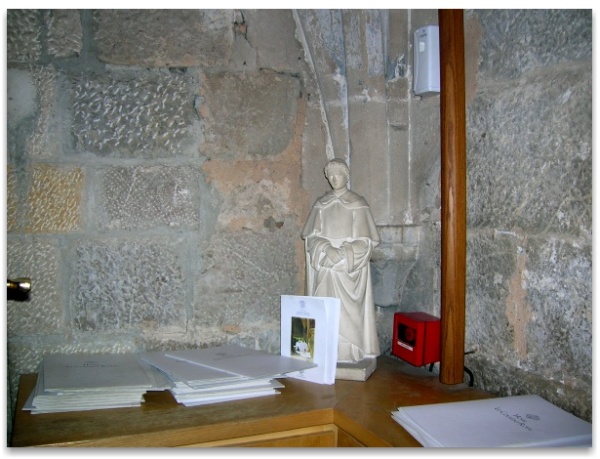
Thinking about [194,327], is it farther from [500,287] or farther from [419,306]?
[500,287]

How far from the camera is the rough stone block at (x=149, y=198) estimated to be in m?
1.98

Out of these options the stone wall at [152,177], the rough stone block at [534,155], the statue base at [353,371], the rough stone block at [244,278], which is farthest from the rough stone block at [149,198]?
the rough stone block at [534,155]

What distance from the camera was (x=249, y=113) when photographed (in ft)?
6.77

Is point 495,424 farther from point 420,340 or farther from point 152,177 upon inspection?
point 152,177

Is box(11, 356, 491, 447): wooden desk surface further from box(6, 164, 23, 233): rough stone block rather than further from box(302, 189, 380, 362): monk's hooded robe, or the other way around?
box(6, 164, 23, 233): rough stone block

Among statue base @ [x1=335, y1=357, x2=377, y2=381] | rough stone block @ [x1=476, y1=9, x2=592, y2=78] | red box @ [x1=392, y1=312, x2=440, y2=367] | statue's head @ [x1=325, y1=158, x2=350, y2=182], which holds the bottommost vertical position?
statue base @ [x1=335, y1=357, x2=377, y2=381]

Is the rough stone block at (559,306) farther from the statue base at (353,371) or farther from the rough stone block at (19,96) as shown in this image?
the rough stone block at (19,96)

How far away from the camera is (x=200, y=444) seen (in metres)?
1.51

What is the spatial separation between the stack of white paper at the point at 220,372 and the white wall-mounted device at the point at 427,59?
3.14 feet

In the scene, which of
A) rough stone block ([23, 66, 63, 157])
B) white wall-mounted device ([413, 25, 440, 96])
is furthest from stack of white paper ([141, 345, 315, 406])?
white wall-mounted device ([413, 25, 440, 96])

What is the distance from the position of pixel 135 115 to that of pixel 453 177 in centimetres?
103

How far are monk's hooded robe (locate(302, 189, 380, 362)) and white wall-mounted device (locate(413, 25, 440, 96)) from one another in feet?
1.41

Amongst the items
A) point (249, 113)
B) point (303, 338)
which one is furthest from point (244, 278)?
point (249, 113)

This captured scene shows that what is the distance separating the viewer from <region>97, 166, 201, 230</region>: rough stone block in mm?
1979
